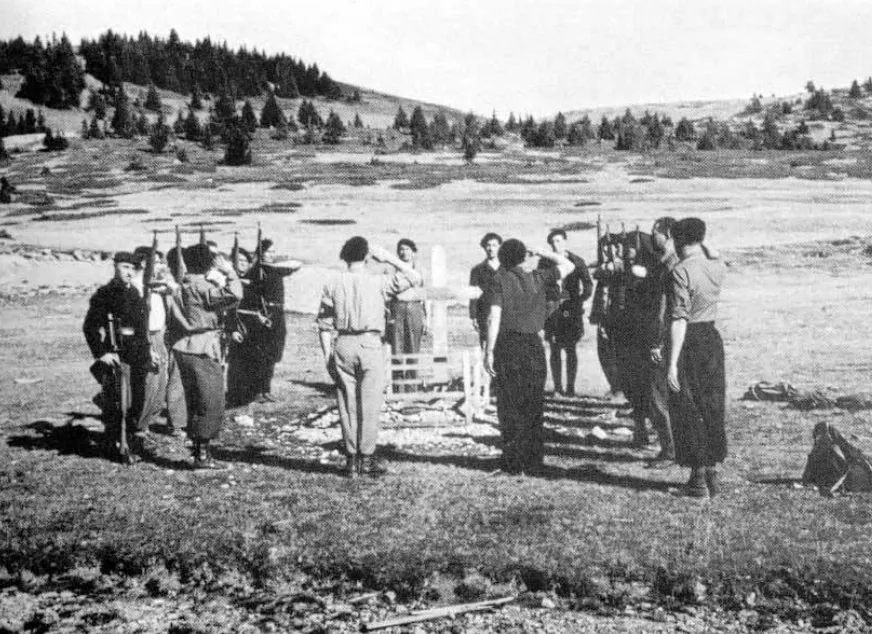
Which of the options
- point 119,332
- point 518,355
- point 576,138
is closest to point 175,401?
point 119,332

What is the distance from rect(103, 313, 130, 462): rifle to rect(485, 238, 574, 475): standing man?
2.71 metres

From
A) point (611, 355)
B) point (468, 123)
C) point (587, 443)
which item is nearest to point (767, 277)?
point (611, 355)

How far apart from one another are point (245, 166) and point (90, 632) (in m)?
13.8

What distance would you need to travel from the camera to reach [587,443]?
650 cm

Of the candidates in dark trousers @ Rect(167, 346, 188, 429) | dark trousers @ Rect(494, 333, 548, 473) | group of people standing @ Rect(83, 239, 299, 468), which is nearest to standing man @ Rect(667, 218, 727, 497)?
dark trousers @ Rect(494, 333, 548, 473)

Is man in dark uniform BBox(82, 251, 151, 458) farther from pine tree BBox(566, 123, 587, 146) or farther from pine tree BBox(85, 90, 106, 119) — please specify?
pine tree BBox(85, 90, 106, 119)

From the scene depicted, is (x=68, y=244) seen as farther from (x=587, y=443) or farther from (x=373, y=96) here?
(x=373, y=96)

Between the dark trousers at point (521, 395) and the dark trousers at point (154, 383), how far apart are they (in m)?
2.64

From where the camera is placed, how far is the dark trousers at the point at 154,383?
20.6 ft

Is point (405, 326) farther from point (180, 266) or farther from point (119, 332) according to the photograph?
point (119, 332)

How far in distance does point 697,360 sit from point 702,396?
0.71 feet

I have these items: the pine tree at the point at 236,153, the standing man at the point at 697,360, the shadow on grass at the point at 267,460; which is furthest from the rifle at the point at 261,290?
the pine tree at the point at 236,153

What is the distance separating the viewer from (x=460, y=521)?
441cm

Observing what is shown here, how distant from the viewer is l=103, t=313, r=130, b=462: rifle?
595 centimetres
